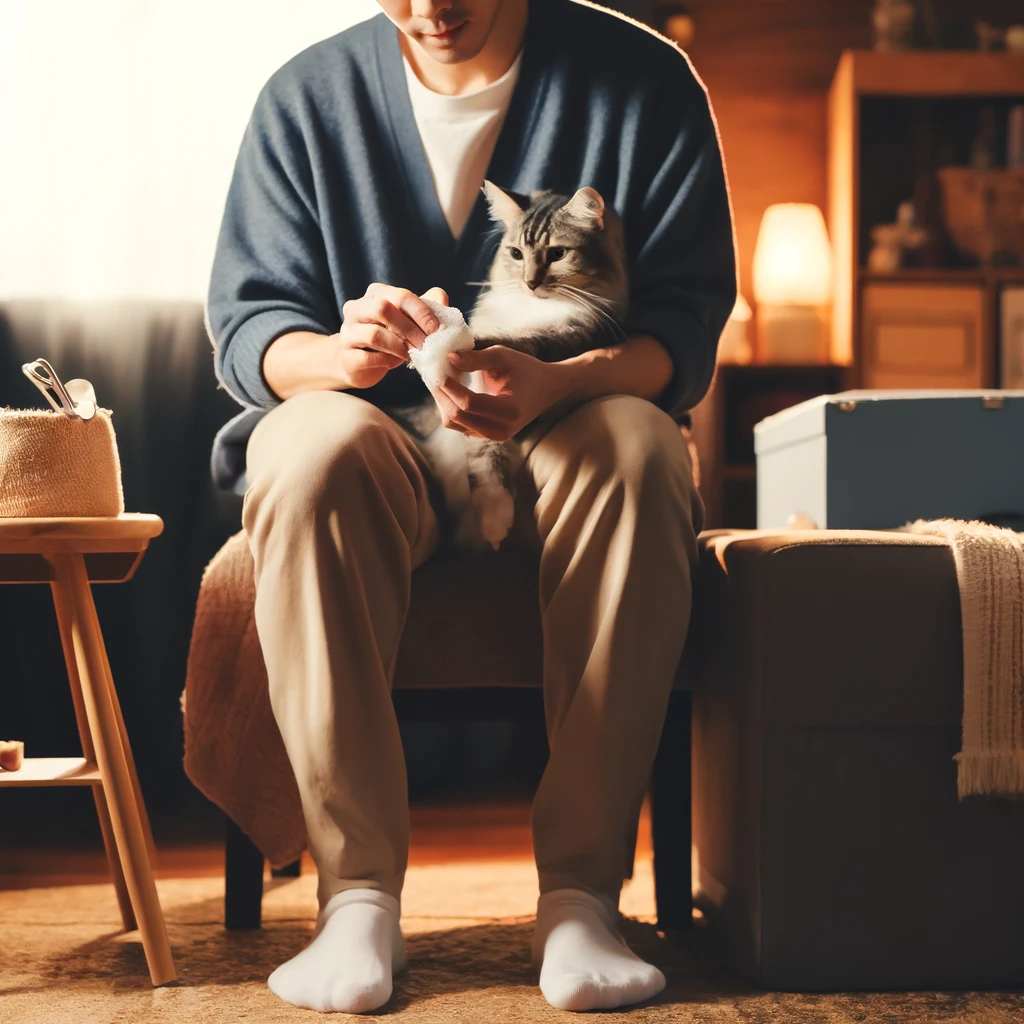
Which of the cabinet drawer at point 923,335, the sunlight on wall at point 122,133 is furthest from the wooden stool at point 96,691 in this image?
the cabinet drawer at point 923,335

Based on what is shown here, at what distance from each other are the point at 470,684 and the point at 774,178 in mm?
2102

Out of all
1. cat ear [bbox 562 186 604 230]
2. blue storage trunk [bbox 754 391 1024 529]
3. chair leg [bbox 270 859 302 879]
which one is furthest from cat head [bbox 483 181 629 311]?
chair leg [bbox 270 859 302 879]

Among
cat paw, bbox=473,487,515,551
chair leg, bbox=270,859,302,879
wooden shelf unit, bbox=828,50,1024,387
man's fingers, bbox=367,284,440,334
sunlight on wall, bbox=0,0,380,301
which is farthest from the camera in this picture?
Result: wooden shelf unit, bbox=828,50,1024,387

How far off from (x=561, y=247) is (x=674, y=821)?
0.61 m

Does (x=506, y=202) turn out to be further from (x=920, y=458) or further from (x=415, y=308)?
(x=920, y=458)

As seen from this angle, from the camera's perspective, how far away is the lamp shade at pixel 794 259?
8.50ft

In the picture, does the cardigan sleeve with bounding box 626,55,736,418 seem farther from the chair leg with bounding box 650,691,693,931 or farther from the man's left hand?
the chair leg with bounding box 650,691,693,931

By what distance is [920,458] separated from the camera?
57.6 inches

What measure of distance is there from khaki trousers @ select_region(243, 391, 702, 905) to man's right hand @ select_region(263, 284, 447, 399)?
47 mm

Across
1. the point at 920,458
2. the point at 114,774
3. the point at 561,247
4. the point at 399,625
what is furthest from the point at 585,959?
the point at 920,458

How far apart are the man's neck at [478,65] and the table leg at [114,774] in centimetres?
64

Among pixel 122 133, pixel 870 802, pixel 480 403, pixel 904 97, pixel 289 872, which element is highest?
pixel 904 97

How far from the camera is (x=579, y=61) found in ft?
4.02

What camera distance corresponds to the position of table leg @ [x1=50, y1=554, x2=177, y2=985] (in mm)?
959
